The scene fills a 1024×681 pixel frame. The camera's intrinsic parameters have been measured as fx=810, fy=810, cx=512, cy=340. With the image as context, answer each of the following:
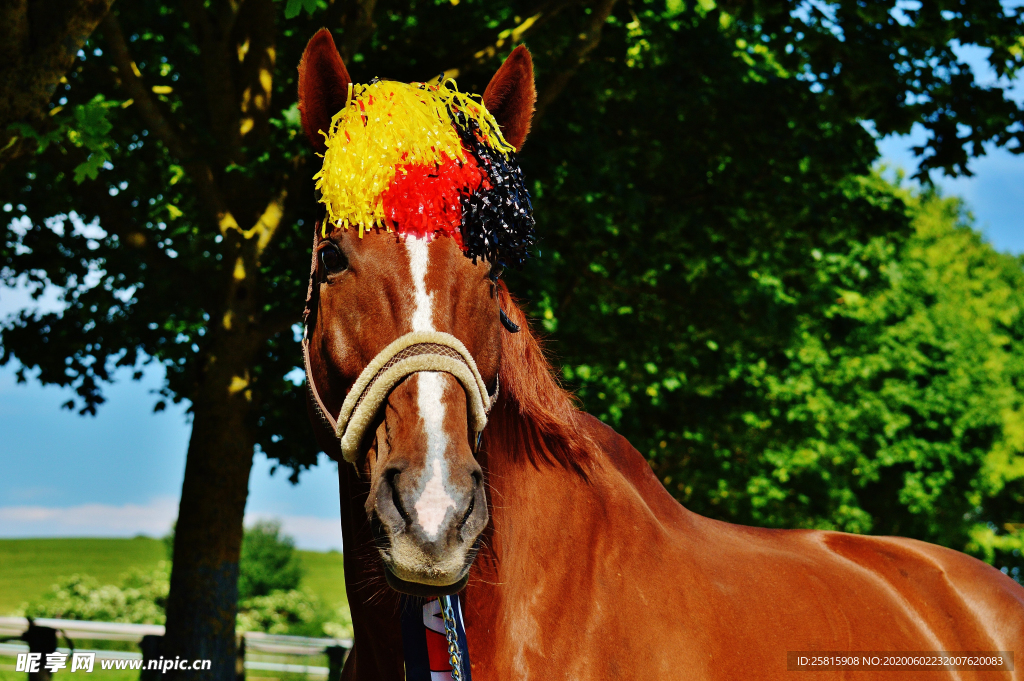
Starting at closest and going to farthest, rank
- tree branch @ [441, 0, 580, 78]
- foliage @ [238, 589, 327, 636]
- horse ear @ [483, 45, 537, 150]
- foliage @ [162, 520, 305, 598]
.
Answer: horse ear @ [483, 45, 537, 150], tree branch @ [441, 0, 580, 78], foliage @ [238, 589, 327, 636], foliage @ [162, 520, 305, 598]

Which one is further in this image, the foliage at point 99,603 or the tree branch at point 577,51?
the foliage at point 99,603

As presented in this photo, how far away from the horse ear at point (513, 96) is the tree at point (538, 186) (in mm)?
3730

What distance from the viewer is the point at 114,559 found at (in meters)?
50.4

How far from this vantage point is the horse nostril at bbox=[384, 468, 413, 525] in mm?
1704

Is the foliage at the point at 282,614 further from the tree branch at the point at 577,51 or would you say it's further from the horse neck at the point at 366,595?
the horse neck at the point at 366,595

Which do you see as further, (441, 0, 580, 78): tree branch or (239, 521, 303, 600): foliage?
(239, 521, 303, 600): foliage

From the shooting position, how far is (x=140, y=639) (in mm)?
13227

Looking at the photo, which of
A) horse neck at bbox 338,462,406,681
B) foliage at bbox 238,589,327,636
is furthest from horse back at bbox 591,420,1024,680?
foliage at bbox 238,589,327,636

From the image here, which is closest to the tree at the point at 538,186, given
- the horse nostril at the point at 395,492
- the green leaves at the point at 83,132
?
the green leaves at the point at 83,132

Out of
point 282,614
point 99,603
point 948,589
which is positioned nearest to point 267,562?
point 282,614

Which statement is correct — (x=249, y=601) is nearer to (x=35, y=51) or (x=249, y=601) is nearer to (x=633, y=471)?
(x=35, y=51)

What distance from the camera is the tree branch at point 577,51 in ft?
23.3

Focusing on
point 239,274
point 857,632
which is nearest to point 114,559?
point 239,274

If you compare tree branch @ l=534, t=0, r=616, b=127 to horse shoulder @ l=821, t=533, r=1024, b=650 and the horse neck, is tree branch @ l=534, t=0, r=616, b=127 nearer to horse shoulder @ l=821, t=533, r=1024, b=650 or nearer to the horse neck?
horse shoulder @ l=821, t=533, r=1024, b=650
